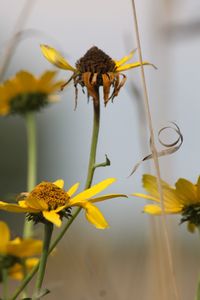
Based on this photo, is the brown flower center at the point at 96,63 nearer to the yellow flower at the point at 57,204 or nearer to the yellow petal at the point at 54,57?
the yellow petal at the point at 54,57

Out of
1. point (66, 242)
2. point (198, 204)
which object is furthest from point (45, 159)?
point (198, 204)

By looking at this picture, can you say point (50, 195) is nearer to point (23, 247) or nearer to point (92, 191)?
point (92, 191)

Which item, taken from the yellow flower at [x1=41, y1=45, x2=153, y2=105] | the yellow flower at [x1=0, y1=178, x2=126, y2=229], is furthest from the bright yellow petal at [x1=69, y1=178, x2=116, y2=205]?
the yellow flower at [x1=41, y1=45, x2=153, y2=105]

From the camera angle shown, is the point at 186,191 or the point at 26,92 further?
the point at 26,92

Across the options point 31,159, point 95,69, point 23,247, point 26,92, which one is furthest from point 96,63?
point 26,92

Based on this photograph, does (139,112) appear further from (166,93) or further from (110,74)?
(110,74)

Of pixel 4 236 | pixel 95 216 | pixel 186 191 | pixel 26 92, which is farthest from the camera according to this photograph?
pixel 26 92

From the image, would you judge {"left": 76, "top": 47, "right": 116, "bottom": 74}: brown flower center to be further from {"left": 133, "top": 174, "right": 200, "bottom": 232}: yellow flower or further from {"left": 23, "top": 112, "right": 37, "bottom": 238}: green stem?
{"left": 23, "top": 112, "right": 37, "bottom": 238}: green stem
